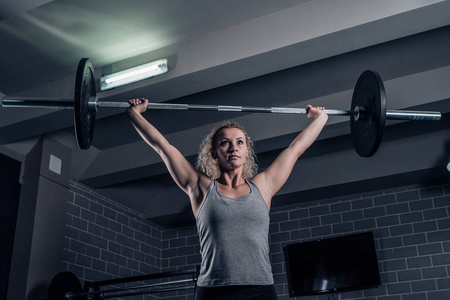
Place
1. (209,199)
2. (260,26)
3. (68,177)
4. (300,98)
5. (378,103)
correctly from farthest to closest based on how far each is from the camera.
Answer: (68,177)
(300,98)
(260,26)
(378,103)
(209,199)

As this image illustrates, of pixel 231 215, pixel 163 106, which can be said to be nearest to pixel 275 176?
pixel 231 215

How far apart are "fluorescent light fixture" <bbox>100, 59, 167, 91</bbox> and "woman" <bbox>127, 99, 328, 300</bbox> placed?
1503 millimetres

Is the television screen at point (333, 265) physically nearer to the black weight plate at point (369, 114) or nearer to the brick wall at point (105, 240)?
the brick wall at point (105, 240)

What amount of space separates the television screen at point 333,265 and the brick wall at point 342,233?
128 mm

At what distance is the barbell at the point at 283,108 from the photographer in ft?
7.24

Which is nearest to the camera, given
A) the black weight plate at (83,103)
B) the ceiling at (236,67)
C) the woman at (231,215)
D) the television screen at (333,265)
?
the woman at (231,215)

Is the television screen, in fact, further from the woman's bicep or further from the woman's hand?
the woman's bicep

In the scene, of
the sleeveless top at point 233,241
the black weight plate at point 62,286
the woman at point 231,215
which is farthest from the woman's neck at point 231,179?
the black weight plate at point 62,286

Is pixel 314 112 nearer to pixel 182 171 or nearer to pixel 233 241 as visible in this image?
pixel 182 171

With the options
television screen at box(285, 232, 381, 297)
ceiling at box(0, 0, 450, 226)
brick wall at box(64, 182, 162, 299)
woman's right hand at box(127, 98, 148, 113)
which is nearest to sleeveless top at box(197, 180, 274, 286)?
woman's right hand at box(127, 98, 148, 113)

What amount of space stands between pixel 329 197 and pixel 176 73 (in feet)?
8.80

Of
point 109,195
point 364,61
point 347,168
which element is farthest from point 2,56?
point 347,168

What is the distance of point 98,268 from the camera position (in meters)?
4.94

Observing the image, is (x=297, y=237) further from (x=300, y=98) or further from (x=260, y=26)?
(x=260, y=26)
